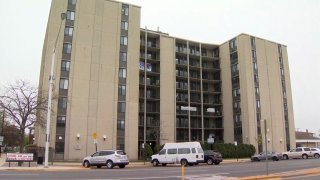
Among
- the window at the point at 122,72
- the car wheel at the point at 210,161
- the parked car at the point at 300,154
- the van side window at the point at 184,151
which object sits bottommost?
the car wheel at the point at 210,161

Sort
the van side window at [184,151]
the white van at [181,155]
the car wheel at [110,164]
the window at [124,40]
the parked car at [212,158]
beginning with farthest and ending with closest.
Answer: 1. the window at [124,40]
2. the parked car at [212,158]
3. the van side window at [184,151]
4. the white van at [181,155]
5. the car wheel at [110,164]

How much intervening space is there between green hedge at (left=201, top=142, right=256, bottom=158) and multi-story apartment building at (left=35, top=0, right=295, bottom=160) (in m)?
3.73

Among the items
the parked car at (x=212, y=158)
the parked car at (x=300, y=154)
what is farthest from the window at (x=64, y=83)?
the parked car at (x=300, y=154)

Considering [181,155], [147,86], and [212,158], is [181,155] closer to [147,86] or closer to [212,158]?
[212,158]

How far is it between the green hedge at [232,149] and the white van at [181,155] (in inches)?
801

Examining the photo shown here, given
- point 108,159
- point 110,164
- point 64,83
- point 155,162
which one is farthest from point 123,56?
point 110,164

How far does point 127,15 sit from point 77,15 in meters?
8.62

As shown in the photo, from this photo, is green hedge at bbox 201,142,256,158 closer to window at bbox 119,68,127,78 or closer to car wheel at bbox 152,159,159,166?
window at bbox 119,68,127,78

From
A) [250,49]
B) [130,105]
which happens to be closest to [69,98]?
[130,105]

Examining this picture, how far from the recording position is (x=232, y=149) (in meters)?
59.3

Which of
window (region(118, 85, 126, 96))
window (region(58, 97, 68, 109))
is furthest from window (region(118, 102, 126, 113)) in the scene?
window (region(58, 97, 68, 109))

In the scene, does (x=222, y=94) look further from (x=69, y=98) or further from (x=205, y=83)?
(x=69, y=98)

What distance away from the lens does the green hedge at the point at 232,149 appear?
5832 cm

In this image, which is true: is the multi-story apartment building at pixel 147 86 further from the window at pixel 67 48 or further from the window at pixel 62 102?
the window at pixel 62 102
